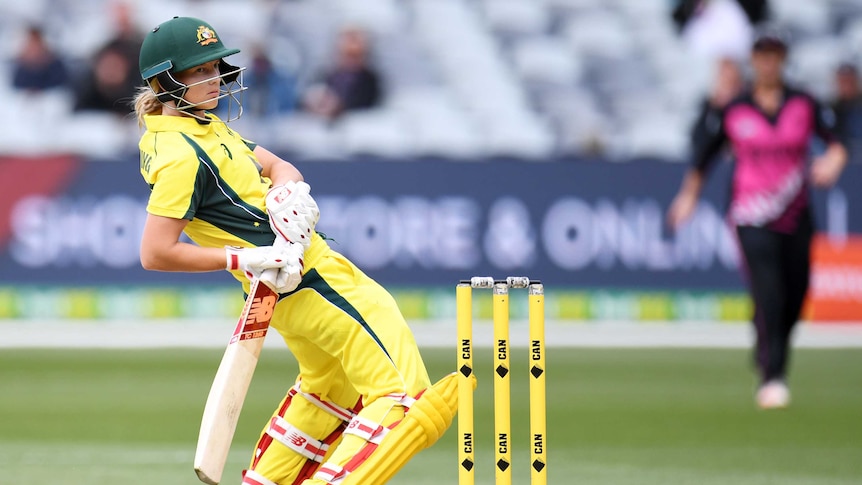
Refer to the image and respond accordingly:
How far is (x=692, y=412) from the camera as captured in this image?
22.0ft

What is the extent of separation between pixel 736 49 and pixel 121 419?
731 cm

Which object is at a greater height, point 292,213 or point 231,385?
point 292,213

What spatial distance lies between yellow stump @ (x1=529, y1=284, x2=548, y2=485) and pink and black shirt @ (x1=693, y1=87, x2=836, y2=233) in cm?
363

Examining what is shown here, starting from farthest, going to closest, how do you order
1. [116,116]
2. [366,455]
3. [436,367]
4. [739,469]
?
[116,116] < [436,367] < [739,469] < [366,455]

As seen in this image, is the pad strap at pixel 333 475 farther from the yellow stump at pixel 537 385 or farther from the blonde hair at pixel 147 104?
the blonde hair at pixel 147 104

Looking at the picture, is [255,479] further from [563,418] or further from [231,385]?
[563,418]

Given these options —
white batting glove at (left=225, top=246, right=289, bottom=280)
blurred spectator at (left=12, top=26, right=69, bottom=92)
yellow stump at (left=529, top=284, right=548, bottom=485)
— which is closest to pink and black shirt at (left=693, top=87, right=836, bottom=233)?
yellow stump at (left=529, top=284, right=548, bottom=485)

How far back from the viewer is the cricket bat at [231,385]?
3.36 meters

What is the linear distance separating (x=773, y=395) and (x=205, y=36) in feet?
13.8

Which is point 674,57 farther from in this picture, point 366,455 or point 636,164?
point 366,455

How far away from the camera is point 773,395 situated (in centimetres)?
679

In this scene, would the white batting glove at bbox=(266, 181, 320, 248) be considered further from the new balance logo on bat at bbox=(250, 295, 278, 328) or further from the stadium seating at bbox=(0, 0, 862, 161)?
the stadium seating at bbox=(0, 0, 862, 161)

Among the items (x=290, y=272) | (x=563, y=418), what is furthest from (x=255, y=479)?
(x=563, y=418)

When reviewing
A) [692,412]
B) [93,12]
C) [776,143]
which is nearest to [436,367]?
[692,412]
